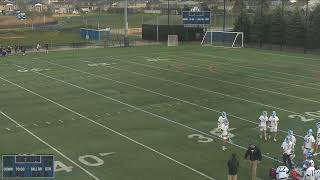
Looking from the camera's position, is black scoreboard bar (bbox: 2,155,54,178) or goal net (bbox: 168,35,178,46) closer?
black scoreboard bar (bbox: 2,155,54,178)

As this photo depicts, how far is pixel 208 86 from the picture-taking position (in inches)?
1163

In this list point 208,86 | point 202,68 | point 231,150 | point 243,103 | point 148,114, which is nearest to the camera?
point 231,150

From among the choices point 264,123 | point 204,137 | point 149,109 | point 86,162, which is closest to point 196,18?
point 149,109

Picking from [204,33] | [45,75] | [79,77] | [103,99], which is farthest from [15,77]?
[204,33]

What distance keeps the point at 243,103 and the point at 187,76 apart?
27.9ft

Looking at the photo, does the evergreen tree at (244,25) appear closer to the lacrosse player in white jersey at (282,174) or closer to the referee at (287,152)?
the referee at (287,152)

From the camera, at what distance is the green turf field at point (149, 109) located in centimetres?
1645

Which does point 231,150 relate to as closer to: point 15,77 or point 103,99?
point 103,99

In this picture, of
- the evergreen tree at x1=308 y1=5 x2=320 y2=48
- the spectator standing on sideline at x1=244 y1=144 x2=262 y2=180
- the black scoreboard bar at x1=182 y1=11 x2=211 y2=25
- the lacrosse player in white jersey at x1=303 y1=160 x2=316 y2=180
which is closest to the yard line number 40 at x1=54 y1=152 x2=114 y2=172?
the spectator standing on sideline at x1=244 y1=144 x2=262 y2=180
